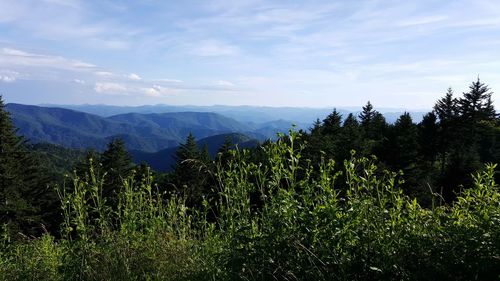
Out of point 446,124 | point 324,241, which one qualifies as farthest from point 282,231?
point 446,124

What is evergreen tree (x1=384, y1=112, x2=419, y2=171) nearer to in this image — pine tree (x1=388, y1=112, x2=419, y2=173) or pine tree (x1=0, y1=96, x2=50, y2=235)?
pine tree (x1=388, y1=112, x2=419, y2=173)

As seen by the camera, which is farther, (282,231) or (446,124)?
(446,124)

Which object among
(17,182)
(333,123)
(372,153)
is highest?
(333,123)

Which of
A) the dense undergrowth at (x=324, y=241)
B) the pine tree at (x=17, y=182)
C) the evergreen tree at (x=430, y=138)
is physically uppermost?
the dense undergrowth at (x=324, y=241)

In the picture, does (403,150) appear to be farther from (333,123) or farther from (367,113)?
(367,113)

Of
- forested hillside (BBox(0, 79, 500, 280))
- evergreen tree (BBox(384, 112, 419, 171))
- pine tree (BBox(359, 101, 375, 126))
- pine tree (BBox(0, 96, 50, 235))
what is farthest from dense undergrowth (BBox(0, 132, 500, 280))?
pine tree (BBox(359, 101, 375, 126))

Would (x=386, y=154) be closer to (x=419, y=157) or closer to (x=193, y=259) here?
(x=419, y=157)

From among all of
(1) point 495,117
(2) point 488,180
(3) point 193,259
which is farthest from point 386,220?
(1) point 495,117

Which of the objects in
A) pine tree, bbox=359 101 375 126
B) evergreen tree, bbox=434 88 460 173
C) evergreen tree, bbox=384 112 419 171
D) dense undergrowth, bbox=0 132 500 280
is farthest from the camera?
pine tree, bbox=359 101 375 126

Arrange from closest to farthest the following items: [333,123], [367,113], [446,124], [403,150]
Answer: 1. [403,150]
2. [446,124]
3. [333,123]
4. [367,113]

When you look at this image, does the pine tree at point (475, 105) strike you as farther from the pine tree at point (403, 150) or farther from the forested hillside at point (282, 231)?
the forested hillside at point (282, 231)

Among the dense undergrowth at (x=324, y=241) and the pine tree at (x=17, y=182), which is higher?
the dense undergrowth at (x=324, y=241)

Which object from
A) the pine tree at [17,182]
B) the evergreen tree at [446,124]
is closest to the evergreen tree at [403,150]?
the evergreen tree at [446,124]

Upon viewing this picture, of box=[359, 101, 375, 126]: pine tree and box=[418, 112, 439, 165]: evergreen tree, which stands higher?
box=[359, 101, 375, 126]: pine tree
